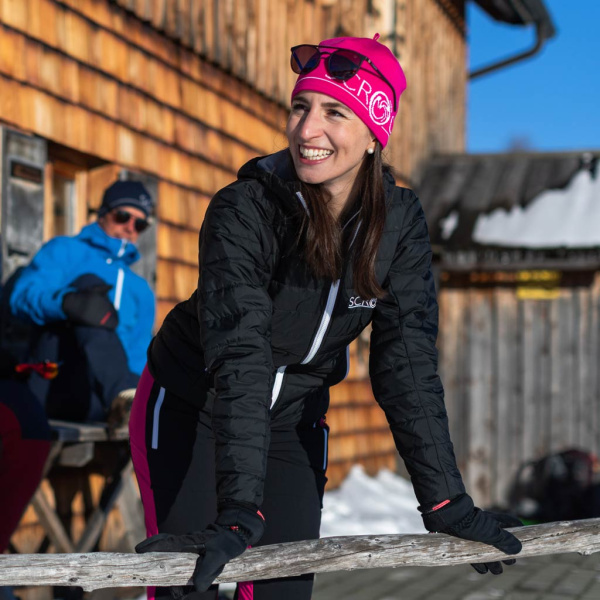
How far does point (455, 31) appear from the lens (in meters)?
14.3

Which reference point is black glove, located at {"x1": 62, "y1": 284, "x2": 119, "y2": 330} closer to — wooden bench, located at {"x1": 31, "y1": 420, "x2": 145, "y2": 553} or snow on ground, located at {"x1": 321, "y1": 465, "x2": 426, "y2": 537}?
wooden bench, located at {"x1": 31, "y1": 420, "x2": 145, "y2": 553}

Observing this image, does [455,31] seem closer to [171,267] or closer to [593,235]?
[593,235]

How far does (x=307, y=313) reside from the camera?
2527mm

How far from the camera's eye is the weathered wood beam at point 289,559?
229 centimetres

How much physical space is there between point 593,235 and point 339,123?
345 inches

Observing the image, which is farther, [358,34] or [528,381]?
[528,381]

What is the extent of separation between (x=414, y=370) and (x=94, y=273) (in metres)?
2.56

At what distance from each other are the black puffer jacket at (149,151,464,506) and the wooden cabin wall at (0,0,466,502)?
267 centimetres

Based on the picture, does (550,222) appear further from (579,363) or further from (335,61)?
(335,61)

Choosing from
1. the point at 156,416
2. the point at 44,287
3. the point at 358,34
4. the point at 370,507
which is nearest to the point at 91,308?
the point at 44,287

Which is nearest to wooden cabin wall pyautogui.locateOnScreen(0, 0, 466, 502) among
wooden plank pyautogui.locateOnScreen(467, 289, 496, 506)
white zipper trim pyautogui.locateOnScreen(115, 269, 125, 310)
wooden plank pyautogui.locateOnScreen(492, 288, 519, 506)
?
white zipper trim pyautogui.locateOnScreen(115, 269, 125, 310)

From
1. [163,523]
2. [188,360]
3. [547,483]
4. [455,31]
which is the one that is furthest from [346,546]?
[455,31]

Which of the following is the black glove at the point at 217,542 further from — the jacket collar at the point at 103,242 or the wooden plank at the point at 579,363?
the wooden plank at the point at 579,363

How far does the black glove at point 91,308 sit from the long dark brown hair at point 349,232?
219 cm
